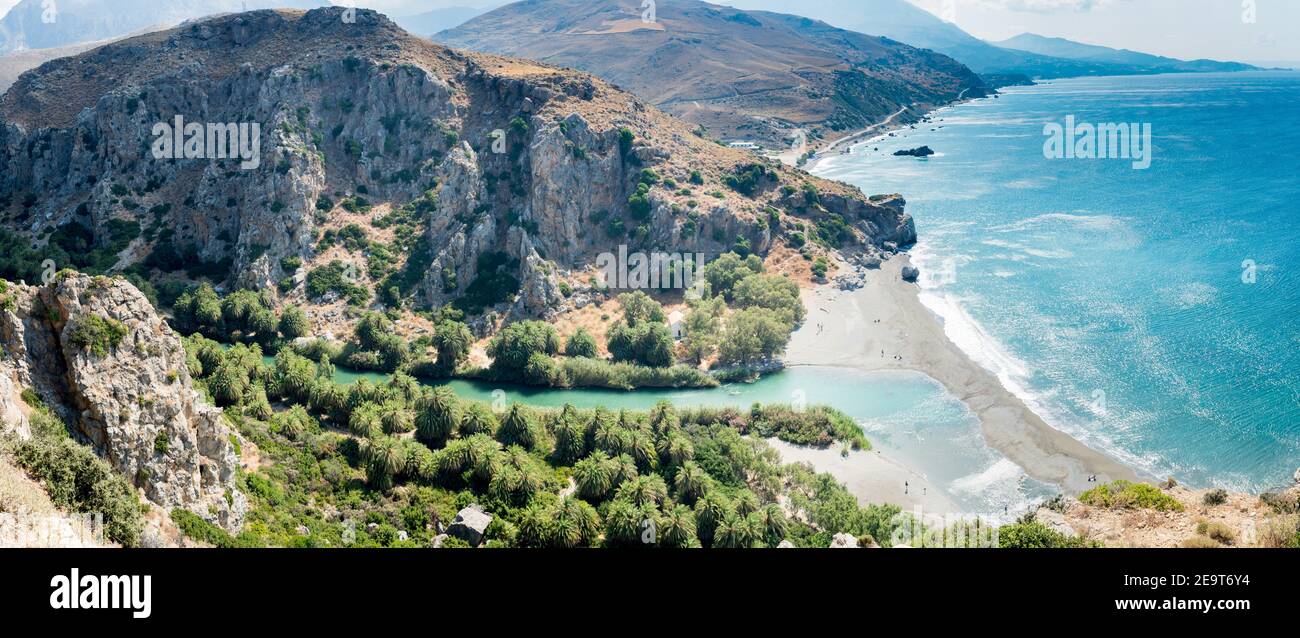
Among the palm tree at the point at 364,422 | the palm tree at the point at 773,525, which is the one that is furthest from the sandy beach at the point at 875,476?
the palm tree at the point at 364,422

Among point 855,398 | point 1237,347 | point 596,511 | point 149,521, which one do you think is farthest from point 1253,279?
point 149,521

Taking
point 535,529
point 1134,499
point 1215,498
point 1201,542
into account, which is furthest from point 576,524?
point 1215,498

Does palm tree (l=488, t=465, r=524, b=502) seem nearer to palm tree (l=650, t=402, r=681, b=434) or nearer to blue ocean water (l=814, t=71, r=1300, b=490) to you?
palm tree (l=650, t=402, r=681, b=434)

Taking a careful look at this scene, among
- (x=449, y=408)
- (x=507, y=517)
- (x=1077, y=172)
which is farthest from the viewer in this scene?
(x=1077, y=172)

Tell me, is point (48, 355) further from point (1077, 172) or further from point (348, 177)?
point (1077, 172)

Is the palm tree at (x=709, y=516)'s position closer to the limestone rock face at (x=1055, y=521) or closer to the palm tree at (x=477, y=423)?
the limestone rock face at (x=1055, y=521)

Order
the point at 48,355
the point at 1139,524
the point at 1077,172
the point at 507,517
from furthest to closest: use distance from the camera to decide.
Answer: the point at 1077,172 → the point at 507,517 → the point at 1139,524 → the point at 48,355
